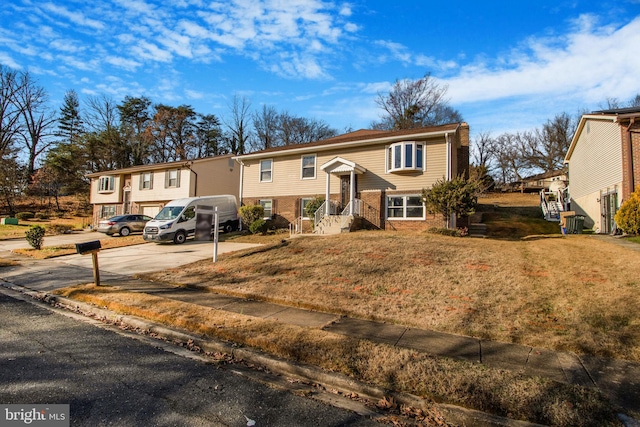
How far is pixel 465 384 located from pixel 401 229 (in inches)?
536

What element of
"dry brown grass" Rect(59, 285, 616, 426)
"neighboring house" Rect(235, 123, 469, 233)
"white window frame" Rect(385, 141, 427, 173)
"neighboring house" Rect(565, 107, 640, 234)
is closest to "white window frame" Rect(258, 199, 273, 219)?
"neighboring house" Rect(235, 123, 469, 233)

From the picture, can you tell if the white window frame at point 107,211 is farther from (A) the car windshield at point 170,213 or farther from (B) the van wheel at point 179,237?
(B) the van wheel at point 179,237

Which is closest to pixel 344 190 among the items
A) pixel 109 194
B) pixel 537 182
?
pixel 109 194

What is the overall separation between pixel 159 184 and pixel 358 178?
1839 centimetres

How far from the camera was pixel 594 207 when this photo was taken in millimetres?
18047

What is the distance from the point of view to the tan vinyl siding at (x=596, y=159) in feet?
50.0

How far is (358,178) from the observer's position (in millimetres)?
18969

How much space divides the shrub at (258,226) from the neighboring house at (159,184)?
28.9 feet

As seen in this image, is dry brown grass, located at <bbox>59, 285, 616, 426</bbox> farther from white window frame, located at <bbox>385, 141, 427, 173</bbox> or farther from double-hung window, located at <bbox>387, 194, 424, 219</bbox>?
white window frame, located at <bbox>385, 141, 427, 173</bbox>

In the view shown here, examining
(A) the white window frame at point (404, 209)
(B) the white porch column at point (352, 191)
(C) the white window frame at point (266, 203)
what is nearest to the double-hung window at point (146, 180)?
(C) the white window frame at point (266, 203)

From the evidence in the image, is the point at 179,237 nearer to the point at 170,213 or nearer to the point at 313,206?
the point at 170,213

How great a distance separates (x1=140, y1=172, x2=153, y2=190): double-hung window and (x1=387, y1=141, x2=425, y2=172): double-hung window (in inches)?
861

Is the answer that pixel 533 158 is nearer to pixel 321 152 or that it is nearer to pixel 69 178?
pixel 321 152

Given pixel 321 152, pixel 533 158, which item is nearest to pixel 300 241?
pixel 321 152
